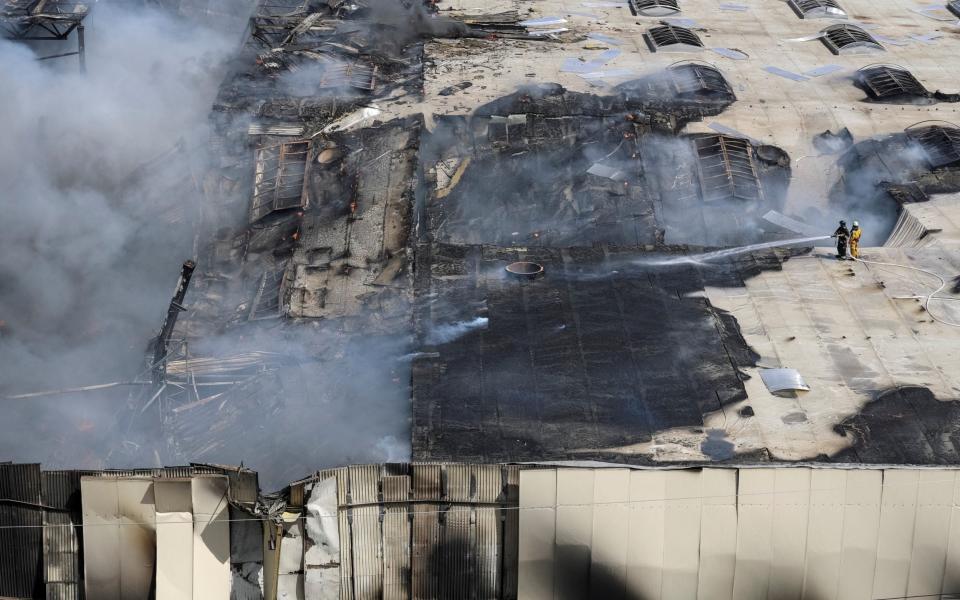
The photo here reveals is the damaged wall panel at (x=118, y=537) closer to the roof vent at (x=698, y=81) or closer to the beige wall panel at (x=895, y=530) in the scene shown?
the beige wall panel at (x=895, y=530)

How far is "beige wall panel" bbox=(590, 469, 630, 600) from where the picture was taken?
14.7 meters

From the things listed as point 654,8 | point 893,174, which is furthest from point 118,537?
point 654,8

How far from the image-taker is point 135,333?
23.7 metres

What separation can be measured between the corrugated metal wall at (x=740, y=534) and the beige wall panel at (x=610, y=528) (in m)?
0.01

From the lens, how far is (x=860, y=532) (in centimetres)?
1506

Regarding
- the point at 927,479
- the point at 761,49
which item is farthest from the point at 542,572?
the point at 761,49

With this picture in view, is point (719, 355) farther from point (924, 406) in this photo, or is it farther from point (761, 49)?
point (761, 49)

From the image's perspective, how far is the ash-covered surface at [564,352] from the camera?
17.7m

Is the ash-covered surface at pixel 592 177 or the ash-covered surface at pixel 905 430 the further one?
the ash-covered surface at pixel 592 177

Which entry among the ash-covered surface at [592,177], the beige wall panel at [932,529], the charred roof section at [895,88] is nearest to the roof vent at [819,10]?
the charred roof section at [895,88]

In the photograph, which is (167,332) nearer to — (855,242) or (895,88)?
(855,242)

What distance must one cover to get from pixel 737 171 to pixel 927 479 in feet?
40.4

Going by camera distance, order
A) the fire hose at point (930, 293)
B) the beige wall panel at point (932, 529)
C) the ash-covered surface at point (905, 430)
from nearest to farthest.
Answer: the beige wall panel at point (932, 529) → the ash-covered surface at point (905, 430) → the fire hose at point (930, 293)

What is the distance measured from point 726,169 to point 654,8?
1049 cm
